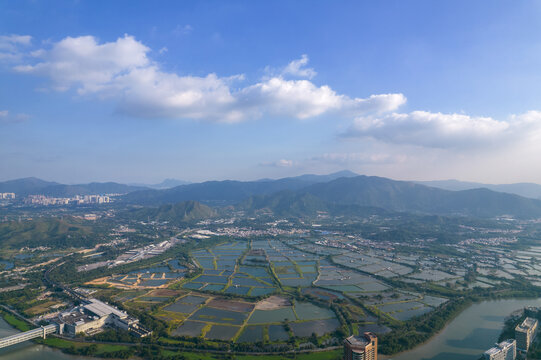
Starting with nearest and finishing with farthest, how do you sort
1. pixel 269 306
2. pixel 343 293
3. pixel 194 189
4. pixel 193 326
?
pixel 193 326 < pixel 269 306 < pixel 343 293 < pixel 194 189

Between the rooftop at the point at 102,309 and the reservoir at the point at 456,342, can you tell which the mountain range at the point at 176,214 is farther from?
the reservoir at the point at 456,342

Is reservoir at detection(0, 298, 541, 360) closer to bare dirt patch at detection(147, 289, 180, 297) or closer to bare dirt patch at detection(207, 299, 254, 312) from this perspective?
bare dirt patch at detection(207, 299, 254, 312)

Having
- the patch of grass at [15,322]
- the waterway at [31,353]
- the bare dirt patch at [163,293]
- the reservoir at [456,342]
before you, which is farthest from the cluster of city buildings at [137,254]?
the waterway at [31,353]

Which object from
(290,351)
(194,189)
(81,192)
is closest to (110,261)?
(290,351)

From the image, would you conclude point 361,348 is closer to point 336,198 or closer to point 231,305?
point 231,305

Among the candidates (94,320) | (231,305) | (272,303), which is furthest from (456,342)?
(94,320)

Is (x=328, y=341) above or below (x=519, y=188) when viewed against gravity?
below

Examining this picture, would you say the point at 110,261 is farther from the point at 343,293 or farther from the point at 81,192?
the point at 81,192
